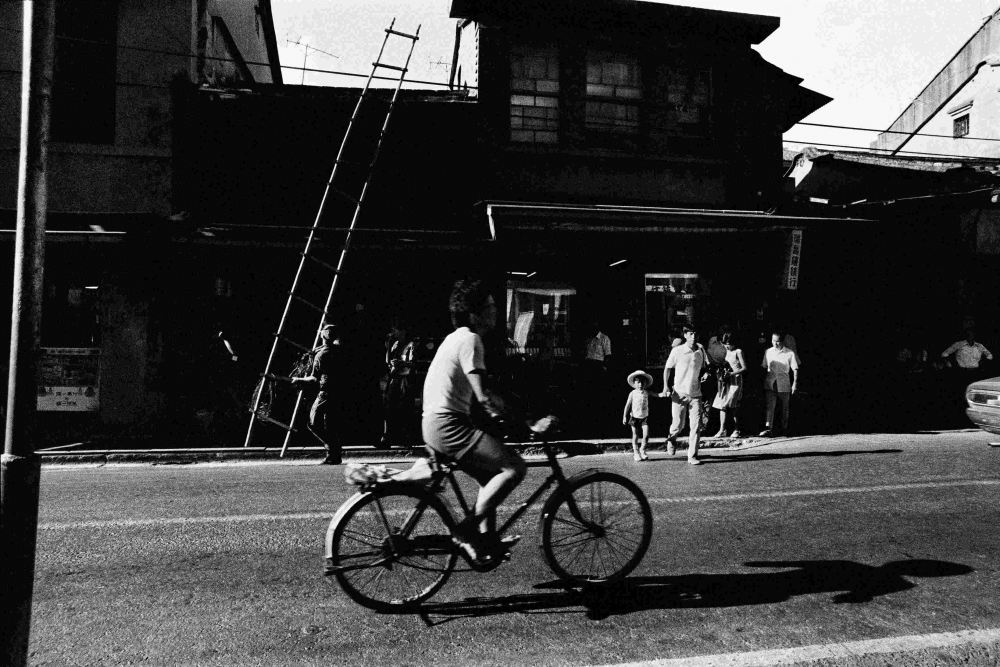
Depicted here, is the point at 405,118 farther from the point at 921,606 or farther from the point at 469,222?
the point at 921,606

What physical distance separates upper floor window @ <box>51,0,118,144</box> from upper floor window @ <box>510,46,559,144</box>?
735 centimetres

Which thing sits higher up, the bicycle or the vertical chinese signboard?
the vertical chinese signboard

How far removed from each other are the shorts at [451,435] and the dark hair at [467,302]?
1.82 ft

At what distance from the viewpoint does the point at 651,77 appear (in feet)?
50.6

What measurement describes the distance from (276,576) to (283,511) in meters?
1.91

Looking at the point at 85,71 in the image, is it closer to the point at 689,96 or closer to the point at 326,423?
the point at 326,423

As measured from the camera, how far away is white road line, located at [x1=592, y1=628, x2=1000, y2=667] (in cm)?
364

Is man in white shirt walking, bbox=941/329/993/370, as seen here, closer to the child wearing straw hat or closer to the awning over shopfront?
the awning over shopfront

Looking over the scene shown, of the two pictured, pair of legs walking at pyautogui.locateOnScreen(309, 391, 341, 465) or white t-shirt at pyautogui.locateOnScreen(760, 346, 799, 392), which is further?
white t-shirt at pyautogui.locateOnScreen(760, 346, 799, 392)

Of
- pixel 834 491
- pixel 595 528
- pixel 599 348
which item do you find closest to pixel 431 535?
pixel 595 528

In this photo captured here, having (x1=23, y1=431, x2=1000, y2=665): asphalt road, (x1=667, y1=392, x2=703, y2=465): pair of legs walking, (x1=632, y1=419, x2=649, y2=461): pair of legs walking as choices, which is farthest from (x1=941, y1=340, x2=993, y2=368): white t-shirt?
(x1=23, y1=431, x2=1000, y2=665): asphalt road

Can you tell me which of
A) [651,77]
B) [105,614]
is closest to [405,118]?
[651,77]

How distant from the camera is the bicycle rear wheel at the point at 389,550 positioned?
170 inches

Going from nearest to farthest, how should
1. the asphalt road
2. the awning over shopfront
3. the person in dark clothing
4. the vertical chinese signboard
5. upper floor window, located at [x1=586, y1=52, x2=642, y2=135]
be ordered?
the asphalt road < the person in dark clothing < the awning over shopfront < the vertical chinese signboard < upper floor window, located at [x1=586, y1=52, x2=642, y2=135]
